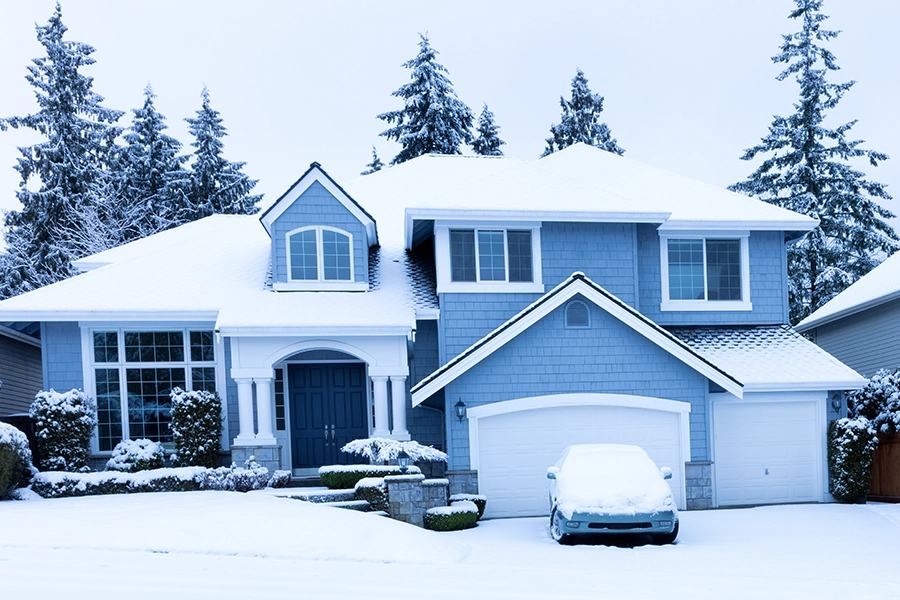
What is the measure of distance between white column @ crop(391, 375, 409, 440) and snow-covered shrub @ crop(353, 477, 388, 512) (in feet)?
7.74

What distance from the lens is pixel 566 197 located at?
1647 centimetres

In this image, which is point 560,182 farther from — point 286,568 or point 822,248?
point 822,248

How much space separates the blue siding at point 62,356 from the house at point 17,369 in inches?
138

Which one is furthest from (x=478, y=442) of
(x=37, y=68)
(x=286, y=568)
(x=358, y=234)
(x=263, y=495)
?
(x=37, y=68)

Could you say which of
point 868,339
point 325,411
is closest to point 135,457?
point 325,411

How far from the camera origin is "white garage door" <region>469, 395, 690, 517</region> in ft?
48.4

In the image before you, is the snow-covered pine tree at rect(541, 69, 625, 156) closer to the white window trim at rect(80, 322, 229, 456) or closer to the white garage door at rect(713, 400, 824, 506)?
the white garage door at rect(713, 400, 824, 506)

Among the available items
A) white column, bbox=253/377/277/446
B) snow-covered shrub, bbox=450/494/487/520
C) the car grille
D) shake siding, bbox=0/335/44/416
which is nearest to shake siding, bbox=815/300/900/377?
snow-covered shrub, bbox=450/494/487/520

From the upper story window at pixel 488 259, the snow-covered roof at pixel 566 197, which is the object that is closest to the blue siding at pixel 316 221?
the snow-covered roof at pixel 566 197

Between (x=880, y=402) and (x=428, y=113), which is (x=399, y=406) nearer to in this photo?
(x=880, y=402)

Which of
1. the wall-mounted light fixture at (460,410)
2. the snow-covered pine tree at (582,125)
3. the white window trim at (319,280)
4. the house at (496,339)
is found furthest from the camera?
the snow-covered pine tree at (582,125)

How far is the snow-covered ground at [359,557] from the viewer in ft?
26.3

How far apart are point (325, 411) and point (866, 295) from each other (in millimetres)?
15036

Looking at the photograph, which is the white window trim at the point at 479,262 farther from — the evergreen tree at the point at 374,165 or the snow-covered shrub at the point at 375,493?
the evergreen tree at the point at 374,165
